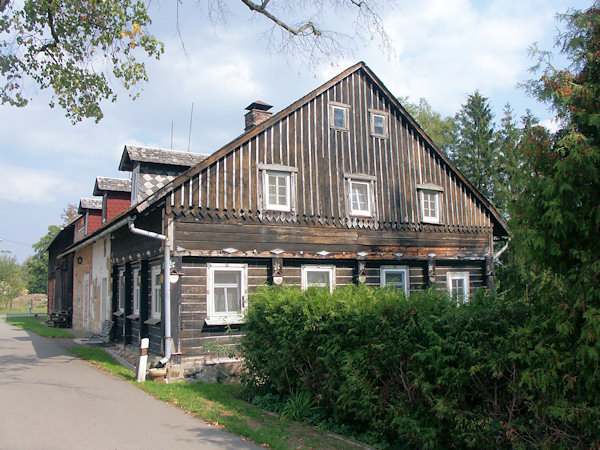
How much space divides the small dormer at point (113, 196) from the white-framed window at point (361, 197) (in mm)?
11772

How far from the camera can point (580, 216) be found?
486 cm

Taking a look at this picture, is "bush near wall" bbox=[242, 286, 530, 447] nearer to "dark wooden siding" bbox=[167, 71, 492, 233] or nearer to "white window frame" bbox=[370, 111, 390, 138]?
"dark wooden siding" bbox=[167, 71, 492, 233]

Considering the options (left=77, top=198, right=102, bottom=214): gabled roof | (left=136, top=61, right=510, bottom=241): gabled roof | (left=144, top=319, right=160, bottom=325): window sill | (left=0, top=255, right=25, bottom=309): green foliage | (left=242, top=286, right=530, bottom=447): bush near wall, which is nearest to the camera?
(left=242, top=286, right=530, bottom=447): bush near wall

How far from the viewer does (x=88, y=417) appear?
877 centimetres

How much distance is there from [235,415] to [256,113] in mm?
11762

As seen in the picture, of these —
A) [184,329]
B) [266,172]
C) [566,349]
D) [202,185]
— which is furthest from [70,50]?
[566,349]

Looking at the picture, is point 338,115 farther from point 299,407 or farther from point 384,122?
point 299,407

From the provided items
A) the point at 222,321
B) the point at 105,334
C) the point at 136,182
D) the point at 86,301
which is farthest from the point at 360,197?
the point at 86,301

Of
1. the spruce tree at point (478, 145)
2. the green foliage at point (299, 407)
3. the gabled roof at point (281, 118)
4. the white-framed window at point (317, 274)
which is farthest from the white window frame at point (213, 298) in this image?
the spruce tree at point (478, 145)

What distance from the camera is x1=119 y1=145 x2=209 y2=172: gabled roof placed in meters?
18.2

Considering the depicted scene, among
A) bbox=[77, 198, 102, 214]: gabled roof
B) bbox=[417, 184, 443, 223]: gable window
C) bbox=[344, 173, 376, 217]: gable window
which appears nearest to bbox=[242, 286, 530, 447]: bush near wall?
bbox=[344, 173, 376, 217]: gable window

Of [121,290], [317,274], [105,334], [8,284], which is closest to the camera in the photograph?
[317,274]

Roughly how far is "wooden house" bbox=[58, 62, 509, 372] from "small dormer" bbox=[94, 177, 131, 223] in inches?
157

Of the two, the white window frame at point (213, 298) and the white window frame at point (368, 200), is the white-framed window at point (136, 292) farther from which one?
the white window frame at point (368, 200)
